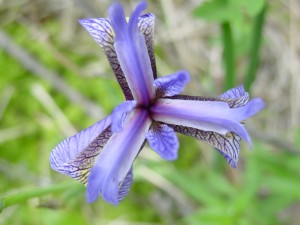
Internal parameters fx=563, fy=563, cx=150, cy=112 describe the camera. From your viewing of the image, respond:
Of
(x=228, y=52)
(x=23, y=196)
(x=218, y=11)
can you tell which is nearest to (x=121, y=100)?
(x=228, y=52)

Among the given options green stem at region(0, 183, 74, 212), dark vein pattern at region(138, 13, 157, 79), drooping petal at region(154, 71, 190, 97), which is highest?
dark vein pattern at region(138, 13, 157, 79)

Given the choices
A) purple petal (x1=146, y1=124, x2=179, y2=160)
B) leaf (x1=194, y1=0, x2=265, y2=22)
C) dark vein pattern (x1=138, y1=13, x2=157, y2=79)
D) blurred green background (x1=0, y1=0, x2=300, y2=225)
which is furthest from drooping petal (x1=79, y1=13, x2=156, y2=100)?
blurred green background (x1=0, y1=0, x2=300, y2=225)

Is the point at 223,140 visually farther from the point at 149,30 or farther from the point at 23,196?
the point at 23,196

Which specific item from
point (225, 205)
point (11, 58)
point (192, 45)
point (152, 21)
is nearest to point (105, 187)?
point (152, 21)

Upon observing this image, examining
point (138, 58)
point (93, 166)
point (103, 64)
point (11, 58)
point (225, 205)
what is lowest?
point (225, 205)

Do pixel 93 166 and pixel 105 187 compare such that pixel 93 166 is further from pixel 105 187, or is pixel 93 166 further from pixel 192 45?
pixel 192 45

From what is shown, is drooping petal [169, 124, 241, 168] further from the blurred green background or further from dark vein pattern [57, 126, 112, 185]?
the blurred green background

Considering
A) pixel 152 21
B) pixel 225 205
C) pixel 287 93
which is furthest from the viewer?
pixel 287 93
